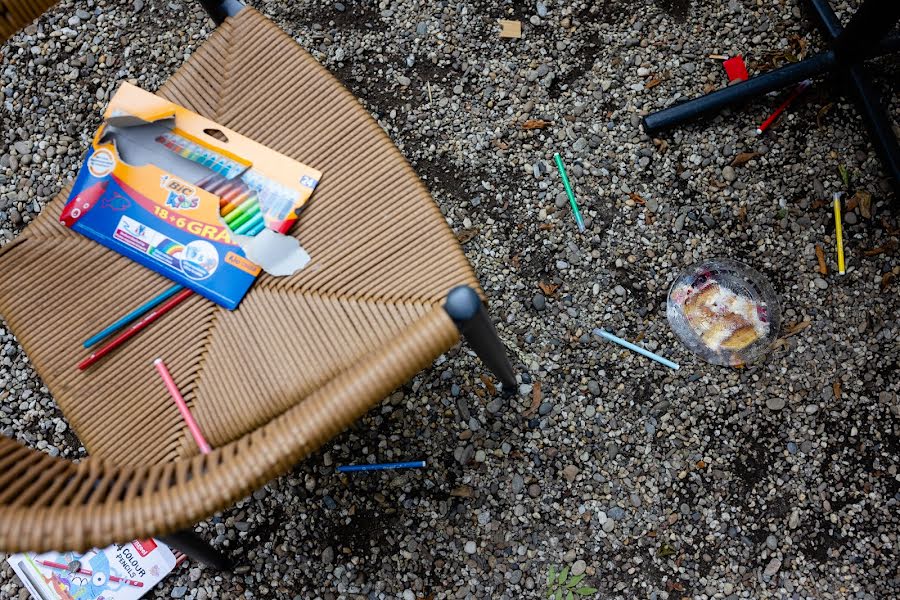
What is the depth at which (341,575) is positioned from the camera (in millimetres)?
1901

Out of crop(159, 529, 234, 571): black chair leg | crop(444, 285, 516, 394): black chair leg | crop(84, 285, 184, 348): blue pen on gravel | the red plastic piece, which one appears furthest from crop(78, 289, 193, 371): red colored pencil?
the red plastic piece

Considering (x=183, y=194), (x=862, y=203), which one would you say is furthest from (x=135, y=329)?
(x=862, y=203)

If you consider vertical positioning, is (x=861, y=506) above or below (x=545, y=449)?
below

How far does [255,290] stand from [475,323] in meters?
0.49

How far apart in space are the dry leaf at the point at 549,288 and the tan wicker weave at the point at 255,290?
0.68m

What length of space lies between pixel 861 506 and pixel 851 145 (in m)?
1.04

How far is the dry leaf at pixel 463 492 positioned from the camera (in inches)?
75.6

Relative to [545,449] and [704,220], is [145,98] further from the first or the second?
[704,220]

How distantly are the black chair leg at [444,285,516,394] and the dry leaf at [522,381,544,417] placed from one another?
298 mm

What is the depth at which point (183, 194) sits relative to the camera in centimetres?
145

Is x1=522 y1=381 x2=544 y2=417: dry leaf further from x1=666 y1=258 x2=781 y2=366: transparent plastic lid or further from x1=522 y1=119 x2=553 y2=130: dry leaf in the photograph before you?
x1=522 y1=119 x2=553 y2=130: dry leaf

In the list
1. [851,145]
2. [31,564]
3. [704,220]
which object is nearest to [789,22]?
[851,145]

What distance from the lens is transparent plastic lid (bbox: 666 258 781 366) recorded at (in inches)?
77.0

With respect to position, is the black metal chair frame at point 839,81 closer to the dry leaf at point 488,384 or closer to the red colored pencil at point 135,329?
the dry leaf at point 488,384
